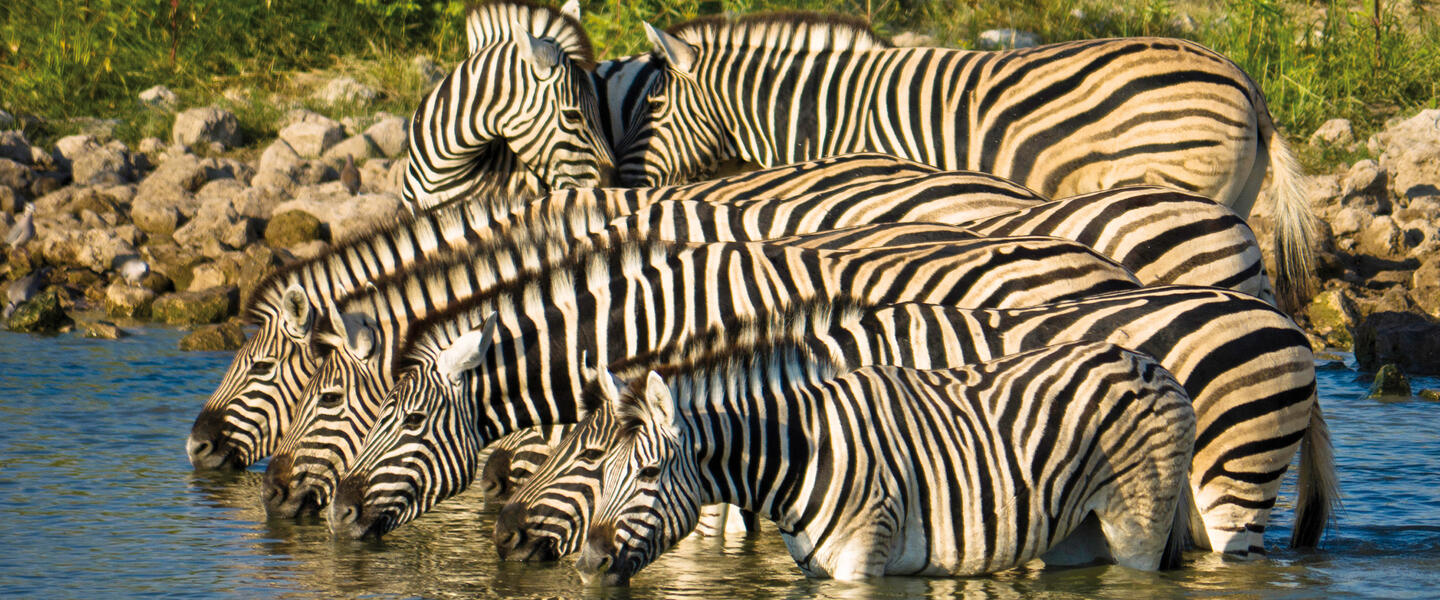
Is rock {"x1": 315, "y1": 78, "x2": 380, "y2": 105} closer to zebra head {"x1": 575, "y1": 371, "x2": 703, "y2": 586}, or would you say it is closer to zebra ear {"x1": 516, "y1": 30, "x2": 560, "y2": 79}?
zebra ear {"x1": 516, "y1": 30, "x2": 560, "y2": 79}

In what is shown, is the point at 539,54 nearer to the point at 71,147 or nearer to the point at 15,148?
the point at 71,147

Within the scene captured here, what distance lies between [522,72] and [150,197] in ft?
19.3

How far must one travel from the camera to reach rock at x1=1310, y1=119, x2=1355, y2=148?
49.0 ft

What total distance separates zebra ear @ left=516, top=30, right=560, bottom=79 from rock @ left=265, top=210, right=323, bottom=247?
435 centimetres

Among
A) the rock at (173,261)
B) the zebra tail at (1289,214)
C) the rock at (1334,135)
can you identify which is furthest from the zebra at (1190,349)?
the rock at (1334,135)

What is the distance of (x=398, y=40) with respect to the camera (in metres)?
18.2

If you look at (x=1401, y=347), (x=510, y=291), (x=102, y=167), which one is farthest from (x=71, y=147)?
(x=1401, y=347)

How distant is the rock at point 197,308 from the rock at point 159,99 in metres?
4.44

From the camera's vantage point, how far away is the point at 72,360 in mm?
11414

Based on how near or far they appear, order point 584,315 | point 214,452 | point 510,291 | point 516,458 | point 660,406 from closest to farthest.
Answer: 1. point 660,406
2. point 584,315
3. point 510,291
4. point 516,458
5. point 214,452

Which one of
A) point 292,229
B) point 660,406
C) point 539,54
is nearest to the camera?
point 660,406

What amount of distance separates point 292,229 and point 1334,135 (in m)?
9.02

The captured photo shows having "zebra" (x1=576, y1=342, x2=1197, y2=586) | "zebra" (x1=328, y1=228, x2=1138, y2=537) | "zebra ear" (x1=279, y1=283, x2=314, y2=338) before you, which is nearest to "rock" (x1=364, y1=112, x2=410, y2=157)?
"zebra ear" (x1=279, y1=283, x2=314, y2=338)

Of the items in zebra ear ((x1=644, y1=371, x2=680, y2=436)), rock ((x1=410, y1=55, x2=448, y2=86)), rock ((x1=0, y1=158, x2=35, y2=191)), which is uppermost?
rock ((x1=410, y1=55, x2=448, y2=86))
